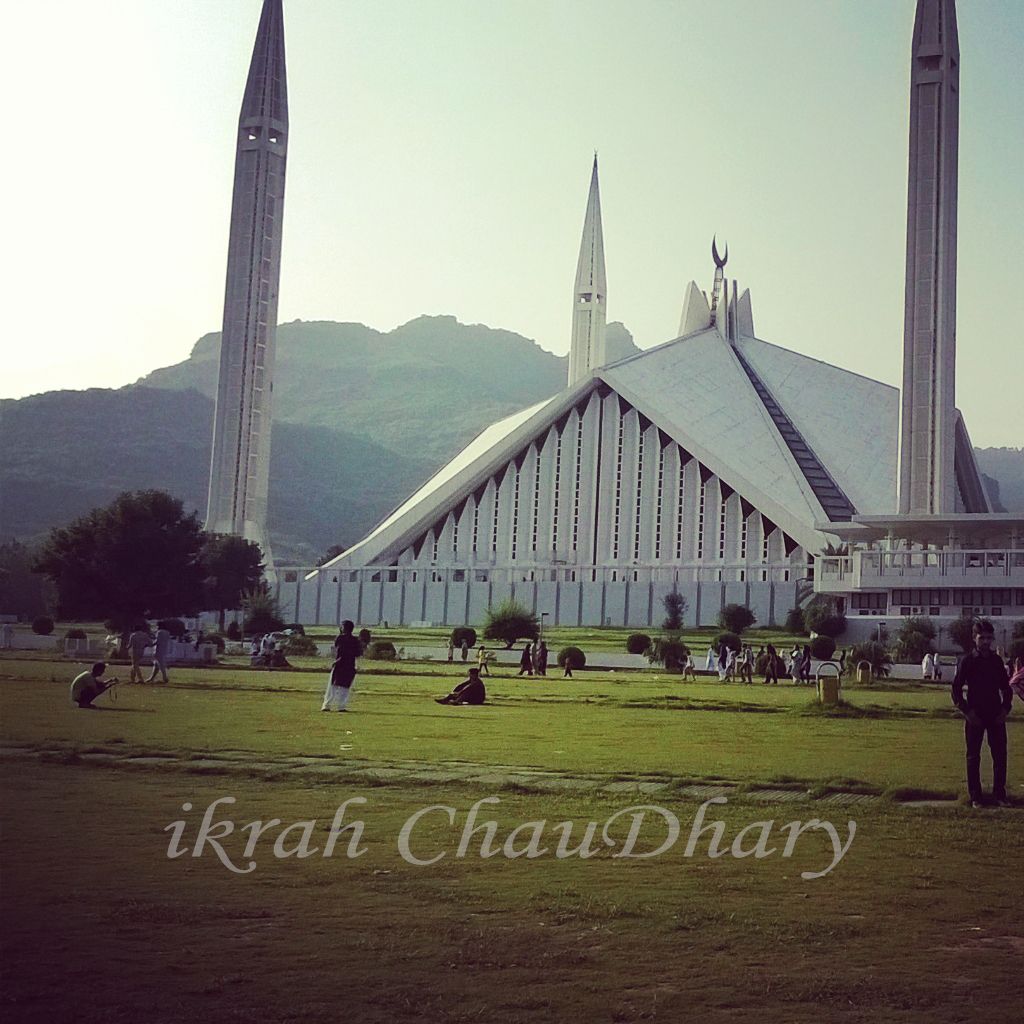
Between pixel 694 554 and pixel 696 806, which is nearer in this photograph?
pixel 696 806

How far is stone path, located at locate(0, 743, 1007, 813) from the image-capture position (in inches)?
213

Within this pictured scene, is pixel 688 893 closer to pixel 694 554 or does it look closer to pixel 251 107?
pixel 694 554

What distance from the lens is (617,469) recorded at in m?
40.5

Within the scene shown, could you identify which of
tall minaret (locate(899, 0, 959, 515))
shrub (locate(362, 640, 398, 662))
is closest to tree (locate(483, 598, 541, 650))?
shrub (locate(362, 640, 398, 662))

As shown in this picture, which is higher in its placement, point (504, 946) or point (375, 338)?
point (375, 338)

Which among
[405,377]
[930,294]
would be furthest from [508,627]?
[405,377]

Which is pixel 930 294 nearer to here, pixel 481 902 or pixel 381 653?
pixel 381 653

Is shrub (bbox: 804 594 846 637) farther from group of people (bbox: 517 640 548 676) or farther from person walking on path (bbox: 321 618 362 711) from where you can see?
person walking on path (bbox: 321 618 362 711)

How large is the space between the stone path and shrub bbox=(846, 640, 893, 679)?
1318cm

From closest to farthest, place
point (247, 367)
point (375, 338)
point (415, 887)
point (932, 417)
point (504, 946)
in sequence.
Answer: point (504, 946) → point (415, 887) → point (932, 417) → point (247, 367) → point (375, 338)

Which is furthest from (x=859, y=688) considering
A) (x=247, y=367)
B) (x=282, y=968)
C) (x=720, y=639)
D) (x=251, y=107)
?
(x=251, y=107)

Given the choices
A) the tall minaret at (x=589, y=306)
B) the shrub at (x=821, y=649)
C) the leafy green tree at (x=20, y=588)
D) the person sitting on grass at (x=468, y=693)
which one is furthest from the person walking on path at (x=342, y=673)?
the tall minaret at (x=589, y=306)

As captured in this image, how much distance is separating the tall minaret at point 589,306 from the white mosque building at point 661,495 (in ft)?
20.2

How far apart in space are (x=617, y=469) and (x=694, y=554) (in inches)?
143
